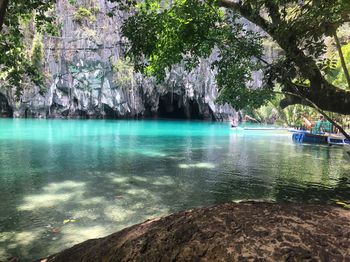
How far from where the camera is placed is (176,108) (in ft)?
190

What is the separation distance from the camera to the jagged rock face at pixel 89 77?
43750mm

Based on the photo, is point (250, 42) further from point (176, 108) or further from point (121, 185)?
point (176, 108)

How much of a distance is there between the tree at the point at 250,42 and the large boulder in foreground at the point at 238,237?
229cm

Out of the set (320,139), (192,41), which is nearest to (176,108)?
(320,139)

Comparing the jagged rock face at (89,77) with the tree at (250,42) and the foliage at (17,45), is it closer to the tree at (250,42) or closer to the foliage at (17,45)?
the tree at (250,42)

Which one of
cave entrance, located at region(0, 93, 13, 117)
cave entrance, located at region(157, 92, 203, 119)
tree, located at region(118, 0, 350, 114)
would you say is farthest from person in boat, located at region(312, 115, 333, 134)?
cave entrance, located at region(0, 93, 13, 117)

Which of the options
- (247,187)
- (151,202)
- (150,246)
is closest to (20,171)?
(151,202)

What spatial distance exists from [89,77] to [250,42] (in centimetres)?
3780

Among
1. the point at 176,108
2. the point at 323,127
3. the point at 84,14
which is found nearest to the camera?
the point at 323,127

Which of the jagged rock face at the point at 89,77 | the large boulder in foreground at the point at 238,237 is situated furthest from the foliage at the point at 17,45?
the jagged rock face at the point at 89,77

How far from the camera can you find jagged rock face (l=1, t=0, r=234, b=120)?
4375 centimetres

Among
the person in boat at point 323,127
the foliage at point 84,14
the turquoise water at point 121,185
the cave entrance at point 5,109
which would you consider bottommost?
the turquoise water at point 121,185

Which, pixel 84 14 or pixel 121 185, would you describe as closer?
pixel 121 185

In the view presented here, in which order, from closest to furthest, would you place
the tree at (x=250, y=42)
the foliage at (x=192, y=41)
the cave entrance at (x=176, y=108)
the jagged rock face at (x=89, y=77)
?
the tree at (x=250, y=42) → the foliage at (x=192, y=41) → the jagged rock face at (x=89, y=77) → the cave entrance at (x=176, y=108)
